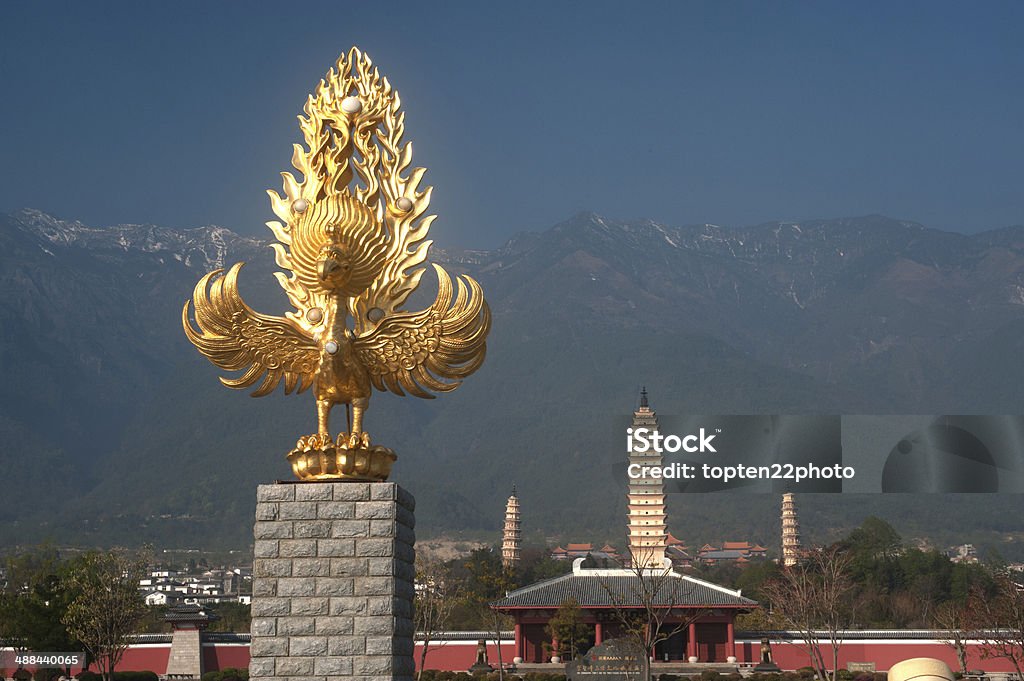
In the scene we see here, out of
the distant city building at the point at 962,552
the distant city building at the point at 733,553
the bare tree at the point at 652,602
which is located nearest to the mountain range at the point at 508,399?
the distant city building at the point at 962,552

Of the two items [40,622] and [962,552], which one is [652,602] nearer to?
[40,622]

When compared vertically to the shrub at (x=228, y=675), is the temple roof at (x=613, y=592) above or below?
above

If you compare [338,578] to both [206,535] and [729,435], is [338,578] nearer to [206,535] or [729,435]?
[729,435]

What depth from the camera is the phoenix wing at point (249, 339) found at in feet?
42.9

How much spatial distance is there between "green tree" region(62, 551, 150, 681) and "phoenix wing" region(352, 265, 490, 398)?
2499cm

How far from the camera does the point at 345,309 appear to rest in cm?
1316

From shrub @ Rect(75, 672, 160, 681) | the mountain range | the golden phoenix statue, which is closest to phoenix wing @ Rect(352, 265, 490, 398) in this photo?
the golden phoenix statue

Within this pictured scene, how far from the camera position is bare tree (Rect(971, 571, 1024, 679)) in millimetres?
34312

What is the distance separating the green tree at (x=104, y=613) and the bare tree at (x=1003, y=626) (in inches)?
846

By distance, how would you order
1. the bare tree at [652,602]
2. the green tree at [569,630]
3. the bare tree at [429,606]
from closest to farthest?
the bare tree at [429,606], the bare tree at [652,602], the green tree at [569,630]

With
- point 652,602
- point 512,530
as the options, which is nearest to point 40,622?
point 652,602

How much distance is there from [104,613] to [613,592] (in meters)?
15.6

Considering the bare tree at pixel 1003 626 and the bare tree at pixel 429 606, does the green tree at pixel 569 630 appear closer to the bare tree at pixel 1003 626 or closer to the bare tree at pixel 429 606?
the bare tree at pixel 429 606

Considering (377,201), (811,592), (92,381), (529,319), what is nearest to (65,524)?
(92,381)
